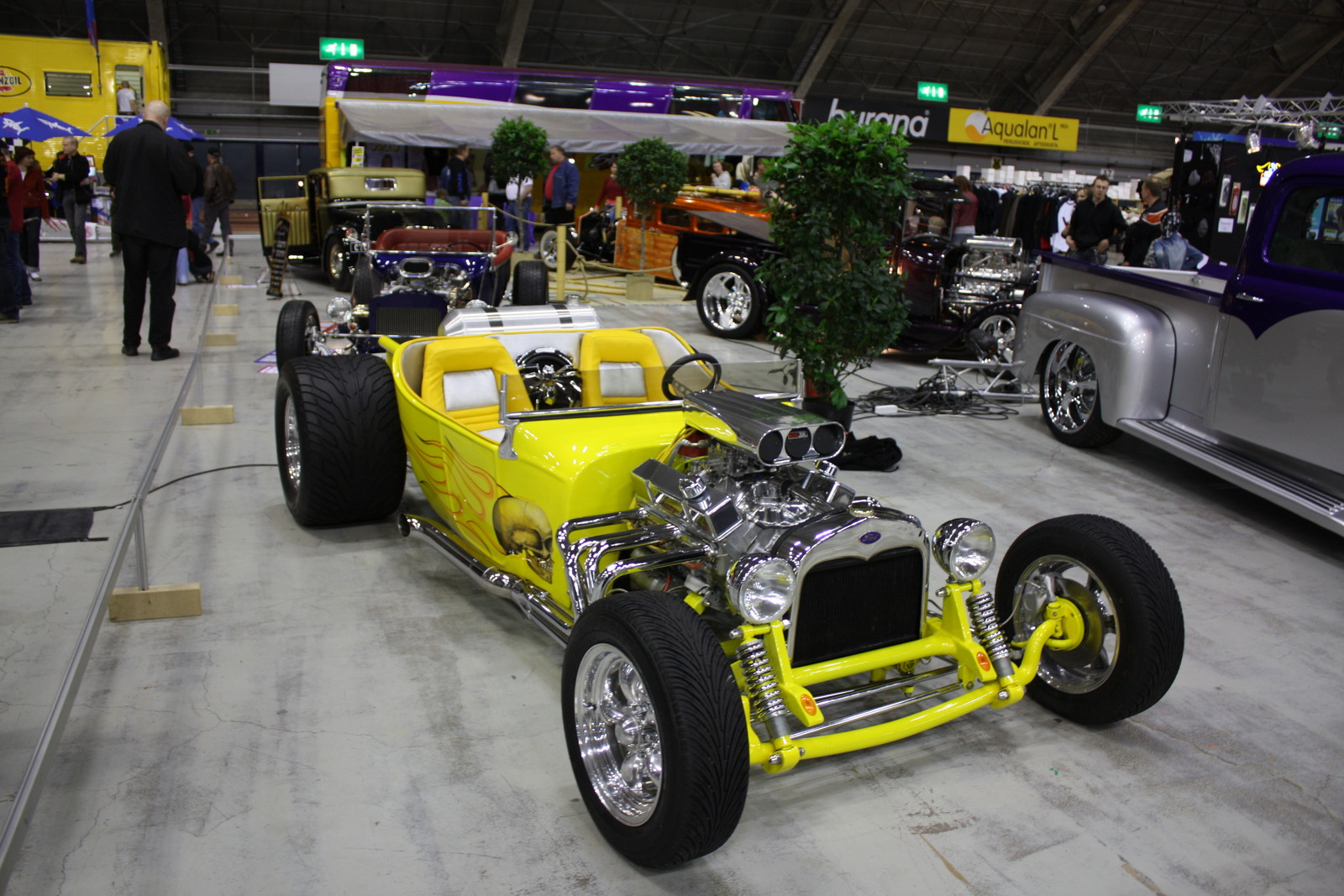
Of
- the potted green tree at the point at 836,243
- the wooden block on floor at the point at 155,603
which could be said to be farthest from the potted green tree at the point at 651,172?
the wooden block on floor at the point at 155,603

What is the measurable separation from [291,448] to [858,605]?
3.30m

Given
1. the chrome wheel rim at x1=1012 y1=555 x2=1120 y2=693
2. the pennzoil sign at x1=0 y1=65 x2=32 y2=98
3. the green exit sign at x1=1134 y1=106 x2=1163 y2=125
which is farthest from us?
the green exit sign at x1=1134 y1=106 x2=1163 y2=125

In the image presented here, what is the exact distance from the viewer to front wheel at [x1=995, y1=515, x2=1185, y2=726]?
10.3 ft

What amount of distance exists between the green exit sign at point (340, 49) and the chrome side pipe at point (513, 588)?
23586mm

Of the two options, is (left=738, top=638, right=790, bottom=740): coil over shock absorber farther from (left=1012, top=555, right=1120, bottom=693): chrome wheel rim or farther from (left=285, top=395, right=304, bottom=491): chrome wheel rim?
(left=285, top=395, right=304, bottom=491): chrome wheel rim

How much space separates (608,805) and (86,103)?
2505 centimetres

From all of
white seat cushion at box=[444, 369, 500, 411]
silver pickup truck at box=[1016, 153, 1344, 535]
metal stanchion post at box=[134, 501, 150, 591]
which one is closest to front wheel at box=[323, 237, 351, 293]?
white seat cushion at box=[444, 369, 500, 411]

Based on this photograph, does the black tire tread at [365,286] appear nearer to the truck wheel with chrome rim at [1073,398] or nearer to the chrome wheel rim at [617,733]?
the truck wheel with chrome rim at [1073,398]

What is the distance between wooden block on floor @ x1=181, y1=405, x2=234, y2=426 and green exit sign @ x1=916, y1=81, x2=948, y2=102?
27.0 m

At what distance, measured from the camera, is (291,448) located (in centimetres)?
514

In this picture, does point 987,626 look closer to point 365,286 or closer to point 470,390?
point 470,390

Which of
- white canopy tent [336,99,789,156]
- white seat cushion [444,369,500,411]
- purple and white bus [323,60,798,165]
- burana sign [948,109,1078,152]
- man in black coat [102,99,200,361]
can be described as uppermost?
burana sign [948,109,1078,152]

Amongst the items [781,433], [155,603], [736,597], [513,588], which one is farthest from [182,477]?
[736,597]

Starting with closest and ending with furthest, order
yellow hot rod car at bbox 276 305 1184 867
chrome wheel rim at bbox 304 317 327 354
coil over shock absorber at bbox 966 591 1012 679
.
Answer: yellow hot rod car at bbox 276 305 1184 867, coil over shock absorber at bbox 966 591 1012 679, chrome wheel rim at bbox 304 317 327 354
